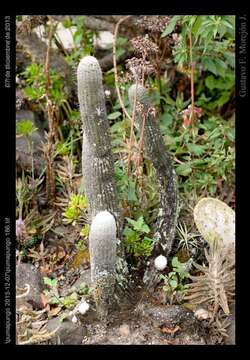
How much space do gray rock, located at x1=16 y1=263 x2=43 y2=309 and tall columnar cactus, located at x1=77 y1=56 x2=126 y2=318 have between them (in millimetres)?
278

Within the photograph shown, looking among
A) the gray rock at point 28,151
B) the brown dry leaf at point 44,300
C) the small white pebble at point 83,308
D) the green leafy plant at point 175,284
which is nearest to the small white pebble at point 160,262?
the green leafy plant at point 175,284

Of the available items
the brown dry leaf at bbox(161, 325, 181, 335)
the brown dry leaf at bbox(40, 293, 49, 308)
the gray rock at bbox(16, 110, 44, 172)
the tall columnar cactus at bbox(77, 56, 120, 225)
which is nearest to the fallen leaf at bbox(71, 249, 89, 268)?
the brown dry leaf at bbox(40, 293, 49, 308)

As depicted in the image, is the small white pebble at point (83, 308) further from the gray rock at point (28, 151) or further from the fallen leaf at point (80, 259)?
the gray rock at point (28, 151)

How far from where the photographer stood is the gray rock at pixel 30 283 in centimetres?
228

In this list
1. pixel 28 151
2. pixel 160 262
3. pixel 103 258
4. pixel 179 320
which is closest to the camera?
pixel 103 258

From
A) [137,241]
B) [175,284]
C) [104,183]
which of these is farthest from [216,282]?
[104,183]

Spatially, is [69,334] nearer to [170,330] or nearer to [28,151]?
[170,330]

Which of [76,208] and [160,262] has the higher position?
[76,208]

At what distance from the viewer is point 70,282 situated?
2408 millimetres

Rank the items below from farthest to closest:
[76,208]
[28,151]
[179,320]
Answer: [28,151]
[76,208]
[179,320]

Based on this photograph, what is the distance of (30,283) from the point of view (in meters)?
2.35

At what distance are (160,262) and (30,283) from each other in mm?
503

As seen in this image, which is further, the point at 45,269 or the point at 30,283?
the point at 45,269
